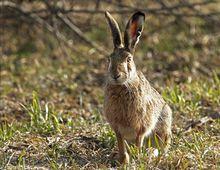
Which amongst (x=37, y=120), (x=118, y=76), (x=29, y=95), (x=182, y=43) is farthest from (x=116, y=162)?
(x=182, y=43)

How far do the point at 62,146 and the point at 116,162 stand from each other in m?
0.46

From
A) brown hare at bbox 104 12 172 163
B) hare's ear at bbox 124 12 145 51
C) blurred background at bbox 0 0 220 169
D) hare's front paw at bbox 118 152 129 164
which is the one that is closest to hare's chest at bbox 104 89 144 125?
brown hare at bbox 104 12 172 163

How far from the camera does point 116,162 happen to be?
189 inches

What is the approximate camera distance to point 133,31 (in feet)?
16.2

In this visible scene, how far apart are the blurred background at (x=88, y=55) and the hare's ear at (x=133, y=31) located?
A: 1.33 m

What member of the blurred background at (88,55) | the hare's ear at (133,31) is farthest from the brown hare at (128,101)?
the blurred background at (88,55)

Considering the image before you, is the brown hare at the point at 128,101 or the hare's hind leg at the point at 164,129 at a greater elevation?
the brown hare at the point at 128,101

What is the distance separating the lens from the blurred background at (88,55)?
23.0 feet

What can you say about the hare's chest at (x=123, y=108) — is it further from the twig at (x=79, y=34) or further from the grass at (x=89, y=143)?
the twig at (x=79, y=34)

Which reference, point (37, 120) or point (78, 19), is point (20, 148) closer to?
point (37, 120)

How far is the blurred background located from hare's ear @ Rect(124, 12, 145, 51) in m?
1.33

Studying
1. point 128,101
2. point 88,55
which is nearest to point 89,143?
point 128,101

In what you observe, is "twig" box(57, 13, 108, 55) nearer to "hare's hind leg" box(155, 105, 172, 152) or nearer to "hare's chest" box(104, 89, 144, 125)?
"hare's hind leg" box(155, 105, 172, 152)

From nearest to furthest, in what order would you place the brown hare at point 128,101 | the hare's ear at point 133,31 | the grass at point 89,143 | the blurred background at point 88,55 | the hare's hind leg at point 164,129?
the grass at point 89,143
the brown hare at point 128,101
the hare's ear at point 133,31
the hare's hind leg at point 164,129
the blurred background at point 88,55
